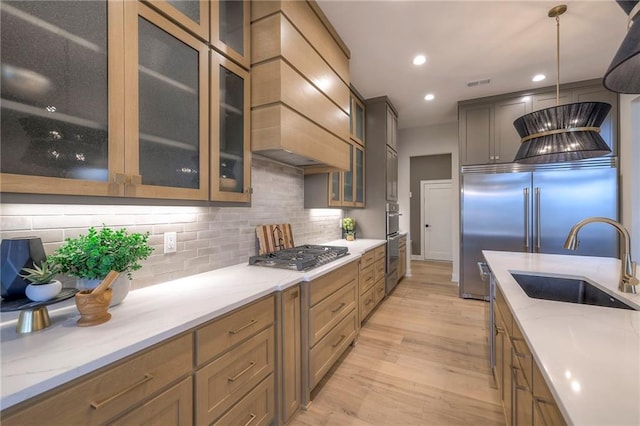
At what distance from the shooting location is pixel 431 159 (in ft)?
21.6

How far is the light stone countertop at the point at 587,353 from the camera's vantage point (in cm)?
55

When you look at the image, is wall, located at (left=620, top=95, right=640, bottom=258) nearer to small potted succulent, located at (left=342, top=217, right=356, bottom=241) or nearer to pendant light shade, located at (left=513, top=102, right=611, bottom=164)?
pendant light shade, located at (left=513, top=102, right=611, bottom=164)

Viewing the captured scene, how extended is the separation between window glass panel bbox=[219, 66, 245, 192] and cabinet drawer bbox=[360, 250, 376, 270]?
1.64 meters

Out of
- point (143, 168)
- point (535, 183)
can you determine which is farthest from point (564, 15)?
point (143, 168)

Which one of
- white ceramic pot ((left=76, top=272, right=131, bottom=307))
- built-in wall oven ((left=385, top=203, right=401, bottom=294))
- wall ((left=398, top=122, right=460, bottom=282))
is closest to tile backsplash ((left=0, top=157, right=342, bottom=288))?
white ceramic pot ((left=76, top=272, right=131, bottom=307))

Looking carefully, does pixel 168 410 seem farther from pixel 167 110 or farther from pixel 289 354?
pixel 167 110

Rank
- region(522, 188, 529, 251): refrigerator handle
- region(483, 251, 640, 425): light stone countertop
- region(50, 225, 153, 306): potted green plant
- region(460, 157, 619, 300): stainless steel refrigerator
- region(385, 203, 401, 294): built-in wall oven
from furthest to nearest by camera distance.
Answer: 1. region(385, 203, 401, 294): built-in wall oven
2. region(522, 188, 529, 251): refrigerator handle
3. region(460, 157, 619, 300): stainless steel refrigerator
4. region(50, 225, 153, 306): potted green plant
5. region(483, 251, 640, 425): light stone countertop

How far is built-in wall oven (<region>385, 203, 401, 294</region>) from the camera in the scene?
3.88 m

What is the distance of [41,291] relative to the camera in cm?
91

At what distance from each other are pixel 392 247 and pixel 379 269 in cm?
61

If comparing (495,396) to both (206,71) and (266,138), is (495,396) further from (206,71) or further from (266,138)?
(206,71)

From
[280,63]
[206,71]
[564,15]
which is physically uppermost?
[564,15]

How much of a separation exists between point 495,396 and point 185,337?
2187mm

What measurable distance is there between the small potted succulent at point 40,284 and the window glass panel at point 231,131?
831 mm
